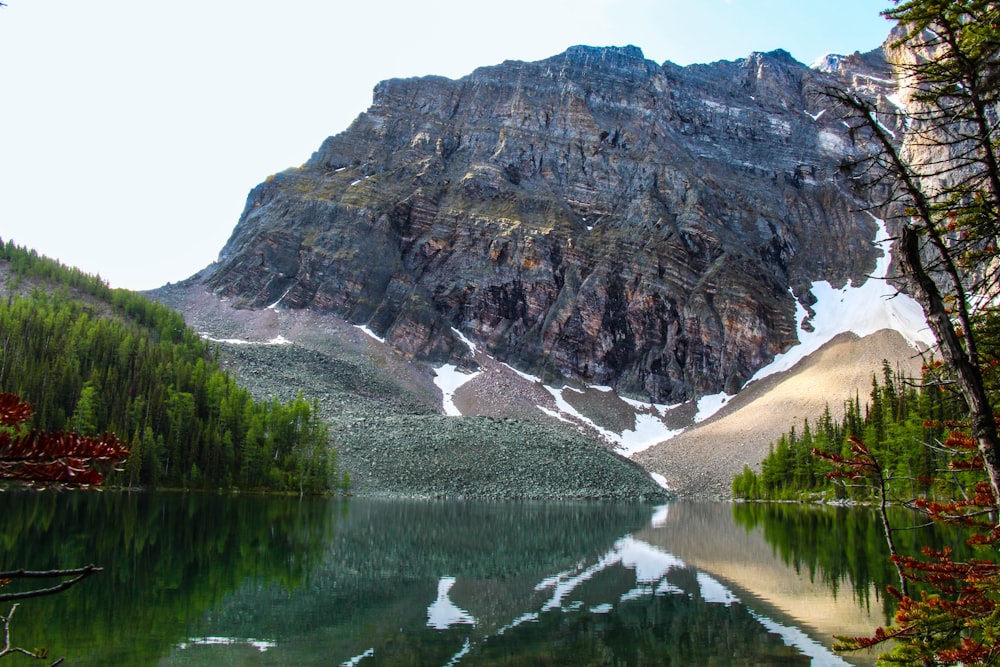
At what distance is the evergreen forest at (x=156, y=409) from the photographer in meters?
73.4

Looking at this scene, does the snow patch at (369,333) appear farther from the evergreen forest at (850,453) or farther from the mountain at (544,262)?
the evergreen forest at (850,453)

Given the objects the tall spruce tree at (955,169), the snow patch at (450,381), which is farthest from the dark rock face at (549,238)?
the tall spruce tree at (955,169)

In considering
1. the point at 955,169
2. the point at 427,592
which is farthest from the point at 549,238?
the point at 955,169

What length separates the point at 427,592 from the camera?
25828mm

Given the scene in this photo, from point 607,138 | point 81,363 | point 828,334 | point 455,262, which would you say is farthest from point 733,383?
point 81,363

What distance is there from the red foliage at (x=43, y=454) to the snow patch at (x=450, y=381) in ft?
391

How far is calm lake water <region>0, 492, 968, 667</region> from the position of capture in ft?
59.2

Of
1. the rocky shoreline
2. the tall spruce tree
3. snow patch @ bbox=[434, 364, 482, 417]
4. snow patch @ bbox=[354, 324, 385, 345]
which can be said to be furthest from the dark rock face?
the tall spruce tree

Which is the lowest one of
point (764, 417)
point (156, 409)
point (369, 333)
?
point (156, 409)

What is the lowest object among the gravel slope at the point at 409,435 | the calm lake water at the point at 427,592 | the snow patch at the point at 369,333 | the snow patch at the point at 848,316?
the calm lake water at the point at 427,592

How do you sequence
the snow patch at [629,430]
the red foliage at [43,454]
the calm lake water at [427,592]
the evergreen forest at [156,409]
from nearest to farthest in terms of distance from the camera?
the red foliage at [43,454], the calm lake water at [427,592], the evergreen forest at [156,409], the snow patch at [629,430]

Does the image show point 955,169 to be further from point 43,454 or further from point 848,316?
point 848,316

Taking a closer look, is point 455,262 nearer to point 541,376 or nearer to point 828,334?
point 541,376

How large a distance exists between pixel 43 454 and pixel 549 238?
15974 cm
